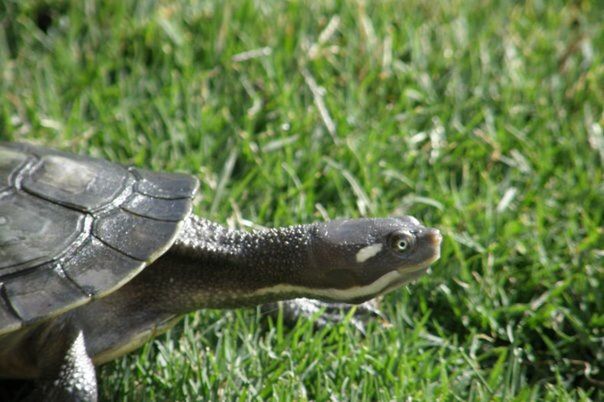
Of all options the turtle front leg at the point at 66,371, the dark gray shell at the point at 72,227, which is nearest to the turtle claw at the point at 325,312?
the dark gray shell at the point at 72,227

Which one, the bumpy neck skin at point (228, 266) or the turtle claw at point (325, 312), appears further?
the turtle claw at point (325, 312)

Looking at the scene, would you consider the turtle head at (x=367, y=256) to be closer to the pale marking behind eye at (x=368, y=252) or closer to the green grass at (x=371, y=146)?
the pale marking behind eye at (x=368, y=252)

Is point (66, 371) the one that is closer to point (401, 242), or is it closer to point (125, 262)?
point (125, 262)

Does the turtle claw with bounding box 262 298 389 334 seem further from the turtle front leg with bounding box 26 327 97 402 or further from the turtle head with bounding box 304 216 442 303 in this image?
the turtle front leg with bounding box 26 327 97 402

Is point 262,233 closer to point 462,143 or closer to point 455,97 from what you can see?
point 462,143

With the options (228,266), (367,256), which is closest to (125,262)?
(228,266)

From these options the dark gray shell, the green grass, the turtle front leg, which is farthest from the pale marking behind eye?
the turtle front leg
